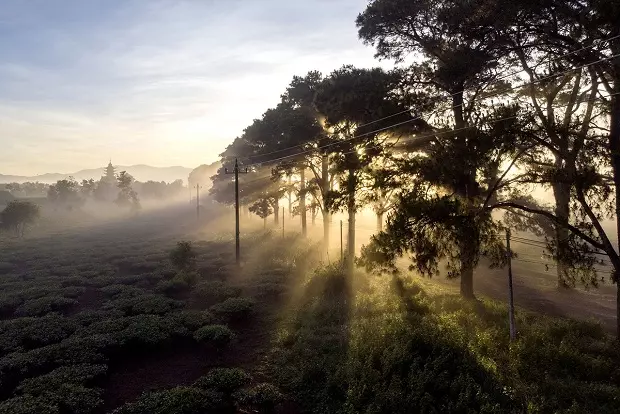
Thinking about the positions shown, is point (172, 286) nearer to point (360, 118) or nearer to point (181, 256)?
point (181, 256)

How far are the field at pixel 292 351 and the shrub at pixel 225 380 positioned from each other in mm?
52

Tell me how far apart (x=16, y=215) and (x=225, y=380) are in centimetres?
6224

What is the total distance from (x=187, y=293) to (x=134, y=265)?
41.7 ft

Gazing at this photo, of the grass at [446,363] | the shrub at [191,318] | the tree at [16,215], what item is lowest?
the shrub at [191,318]

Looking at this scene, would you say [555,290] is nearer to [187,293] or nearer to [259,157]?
[187,293]

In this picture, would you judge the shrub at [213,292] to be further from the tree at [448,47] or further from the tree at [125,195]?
the tree at [125,195]

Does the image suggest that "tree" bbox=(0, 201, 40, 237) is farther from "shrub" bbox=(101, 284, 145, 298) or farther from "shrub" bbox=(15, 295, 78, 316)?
"shrub" bbox=(15, 295, 78, 316)

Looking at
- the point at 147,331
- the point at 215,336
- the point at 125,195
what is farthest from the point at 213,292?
the point at 125,195

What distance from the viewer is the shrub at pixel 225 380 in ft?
42.8

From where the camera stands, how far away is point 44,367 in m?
15.0

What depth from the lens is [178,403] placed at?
1174 cm

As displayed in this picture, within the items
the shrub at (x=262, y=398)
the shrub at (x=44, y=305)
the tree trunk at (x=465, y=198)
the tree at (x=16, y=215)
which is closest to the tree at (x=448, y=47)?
the tree trunk at (x=465, y=198)

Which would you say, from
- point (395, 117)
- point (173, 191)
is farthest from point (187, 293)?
point (173, 191)

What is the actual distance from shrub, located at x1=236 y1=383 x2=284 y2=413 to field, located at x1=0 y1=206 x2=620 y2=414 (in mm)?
47
